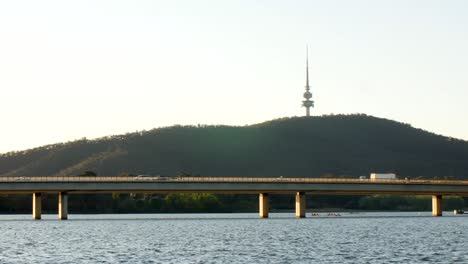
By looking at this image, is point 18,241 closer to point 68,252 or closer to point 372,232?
point 68,252

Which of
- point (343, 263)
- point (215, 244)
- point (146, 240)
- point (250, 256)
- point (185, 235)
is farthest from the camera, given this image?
point (185, 235)

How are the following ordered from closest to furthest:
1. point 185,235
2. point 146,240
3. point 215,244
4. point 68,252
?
point 68,252
point 215,244
point 146,240
point 185,235

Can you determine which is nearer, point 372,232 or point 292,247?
point 292,247

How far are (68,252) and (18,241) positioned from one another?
88.5 ft

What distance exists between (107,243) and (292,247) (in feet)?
76.6

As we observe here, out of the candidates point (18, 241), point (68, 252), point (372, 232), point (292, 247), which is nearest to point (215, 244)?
point (292, 247)

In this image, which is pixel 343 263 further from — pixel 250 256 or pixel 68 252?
pixel 68 252

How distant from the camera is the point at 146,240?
131 metres

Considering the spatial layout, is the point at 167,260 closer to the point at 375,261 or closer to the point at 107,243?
the point at 375,261

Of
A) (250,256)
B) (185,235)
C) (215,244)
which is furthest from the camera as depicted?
(185,235)

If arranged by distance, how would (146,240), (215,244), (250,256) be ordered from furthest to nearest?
(146,240)
(215,244)
(250,256)

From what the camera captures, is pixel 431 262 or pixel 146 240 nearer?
pixel 431 262

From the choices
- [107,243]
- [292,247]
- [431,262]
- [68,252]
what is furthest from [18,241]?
[431,262]

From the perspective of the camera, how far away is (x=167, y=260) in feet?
315
